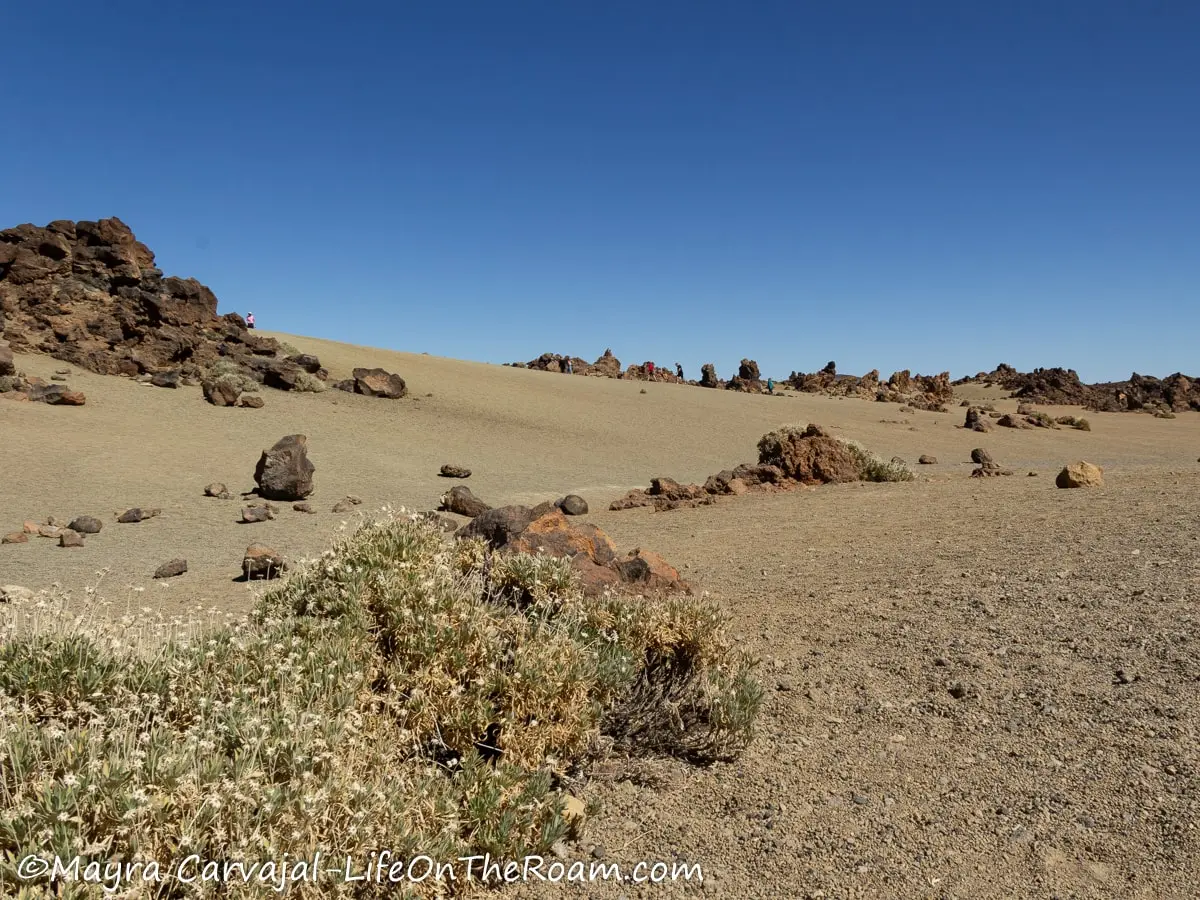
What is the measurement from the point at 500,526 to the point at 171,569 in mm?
4327

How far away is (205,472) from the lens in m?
16.0

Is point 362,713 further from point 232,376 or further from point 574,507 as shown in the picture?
point 232,376

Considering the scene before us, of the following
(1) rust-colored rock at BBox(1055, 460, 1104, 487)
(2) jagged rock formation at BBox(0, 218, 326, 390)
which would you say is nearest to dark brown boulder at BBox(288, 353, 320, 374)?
(2) jagged rock formation at BBox(0, 218, 326, 390)

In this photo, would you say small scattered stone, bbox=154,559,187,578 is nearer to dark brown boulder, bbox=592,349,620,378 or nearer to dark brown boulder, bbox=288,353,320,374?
dark brown boulder, bbox=288,353,320,374

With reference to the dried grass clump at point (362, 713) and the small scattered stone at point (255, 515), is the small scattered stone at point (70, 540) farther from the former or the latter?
the dried grass clump at point (362, 713)

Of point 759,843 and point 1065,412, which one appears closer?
point 759,843

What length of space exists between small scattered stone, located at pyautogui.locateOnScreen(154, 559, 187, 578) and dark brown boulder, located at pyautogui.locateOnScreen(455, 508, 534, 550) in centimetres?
378

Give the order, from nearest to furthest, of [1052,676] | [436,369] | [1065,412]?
[1052,676]
[436,369]
[1065,412]

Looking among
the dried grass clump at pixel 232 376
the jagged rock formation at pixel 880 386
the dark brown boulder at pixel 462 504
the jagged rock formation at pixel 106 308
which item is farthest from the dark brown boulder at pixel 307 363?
the jagged rock formation at pixel 880 386

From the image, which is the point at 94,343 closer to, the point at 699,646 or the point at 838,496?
the point at 838,496

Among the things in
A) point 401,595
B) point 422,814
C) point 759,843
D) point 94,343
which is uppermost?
point 94,343

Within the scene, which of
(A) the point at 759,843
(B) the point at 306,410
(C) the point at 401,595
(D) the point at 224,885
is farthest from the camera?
(B) the point at 306,410

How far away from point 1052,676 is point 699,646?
6.78 ft

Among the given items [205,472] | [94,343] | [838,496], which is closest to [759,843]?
[838,496]
